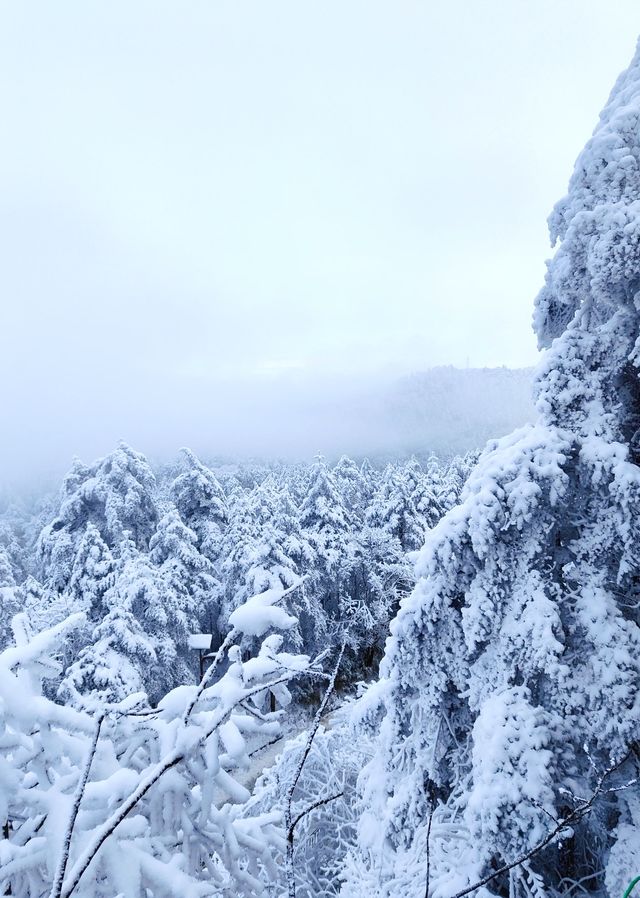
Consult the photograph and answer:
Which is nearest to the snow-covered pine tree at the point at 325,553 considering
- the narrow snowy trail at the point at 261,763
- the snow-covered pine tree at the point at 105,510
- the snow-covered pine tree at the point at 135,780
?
the narrow snowy trail at the point at 261,763

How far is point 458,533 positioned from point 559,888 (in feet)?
11.3

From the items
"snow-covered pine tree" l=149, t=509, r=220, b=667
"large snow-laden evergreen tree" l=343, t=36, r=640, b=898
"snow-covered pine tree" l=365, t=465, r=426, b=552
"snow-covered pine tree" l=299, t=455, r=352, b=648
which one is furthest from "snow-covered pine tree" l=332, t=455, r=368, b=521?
"large snow-laden evergreen tree" l=343, t=36, r=640, b=898

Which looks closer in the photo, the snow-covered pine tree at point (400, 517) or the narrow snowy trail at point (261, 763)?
the narrow snowy trail at point (261, 763)

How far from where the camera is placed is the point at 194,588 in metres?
21.8

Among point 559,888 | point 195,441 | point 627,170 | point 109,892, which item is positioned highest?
point 627,170

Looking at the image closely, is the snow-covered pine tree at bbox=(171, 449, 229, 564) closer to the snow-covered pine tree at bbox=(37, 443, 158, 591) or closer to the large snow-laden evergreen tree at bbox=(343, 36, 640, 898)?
the snow-covered pine tree at bbox=(37, 443, 158, 591)

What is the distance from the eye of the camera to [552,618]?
14.9 ft

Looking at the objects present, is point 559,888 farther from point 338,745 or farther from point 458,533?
point 338,745

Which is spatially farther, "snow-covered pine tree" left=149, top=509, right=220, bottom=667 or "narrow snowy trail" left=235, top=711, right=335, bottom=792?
"snow-covered pine tree" left=149, top=509, right=220, bottom=667

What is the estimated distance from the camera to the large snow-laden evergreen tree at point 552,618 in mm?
4289

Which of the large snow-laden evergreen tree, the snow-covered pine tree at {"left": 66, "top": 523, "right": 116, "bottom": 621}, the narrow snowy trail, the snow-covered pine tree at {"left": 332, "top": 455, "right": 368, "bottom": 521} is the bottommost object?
the narrow snowy trail

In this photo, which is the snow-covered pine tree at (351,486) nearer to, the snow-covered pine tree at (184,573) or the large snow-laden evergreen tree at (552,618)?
the snow-covered pine tree at (184,573)

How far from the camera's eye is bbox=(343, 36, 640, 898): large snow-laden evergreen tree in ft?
14.1

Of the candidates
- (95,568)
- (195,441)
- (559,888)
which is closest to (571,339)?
(559,888)
